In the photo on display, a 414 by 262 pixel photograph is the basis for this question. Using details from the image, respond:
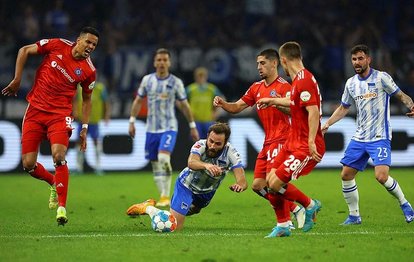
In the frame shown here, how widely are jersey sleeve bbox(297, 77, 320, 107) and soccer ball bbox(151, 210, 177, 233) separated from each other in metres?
2.23

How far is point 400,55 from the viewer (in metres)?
25.3

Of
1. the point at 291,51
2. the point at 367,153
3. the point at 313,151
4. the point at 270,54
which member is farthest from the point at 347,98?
the point at 313,151

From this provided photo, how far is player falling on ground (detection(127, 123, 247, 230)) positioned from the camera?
35.1 ft

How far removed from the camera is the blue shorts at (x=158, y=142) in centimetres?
1566

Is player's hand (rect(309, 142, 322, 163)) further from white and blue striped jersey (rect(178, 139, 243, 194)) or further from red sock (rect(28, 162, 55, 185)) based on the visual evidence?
red sock (rect(28, 162, 55, 185))

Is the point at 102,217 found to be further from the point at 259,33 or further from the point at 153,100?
the point at 259,33

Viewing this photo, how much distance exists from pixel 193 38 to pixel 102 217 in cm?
1416

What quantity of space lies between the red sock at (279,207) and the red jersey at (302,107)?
2.03ft

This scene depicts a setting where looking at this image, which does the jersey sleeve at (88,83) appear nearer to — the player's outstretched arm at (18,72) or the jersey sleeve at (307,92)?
the player's outstretched arm at (18,72)

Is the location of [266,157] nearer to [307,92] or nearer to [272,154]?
[272,154]

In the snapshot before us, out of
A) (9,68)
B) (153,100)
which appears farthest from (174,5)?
(153,100)

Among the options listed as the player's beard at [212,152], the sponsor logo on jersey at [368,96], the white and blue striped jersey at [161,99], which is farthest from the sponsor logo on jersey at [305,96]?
the white and blue striped jersey at [161,99]

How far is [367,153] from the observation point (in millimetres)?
12070

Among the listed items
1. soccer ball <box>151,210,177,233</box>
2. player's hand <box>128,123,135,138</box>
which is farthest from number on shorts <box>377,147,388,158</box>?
player's hand <box>128,123,135,138</box>
